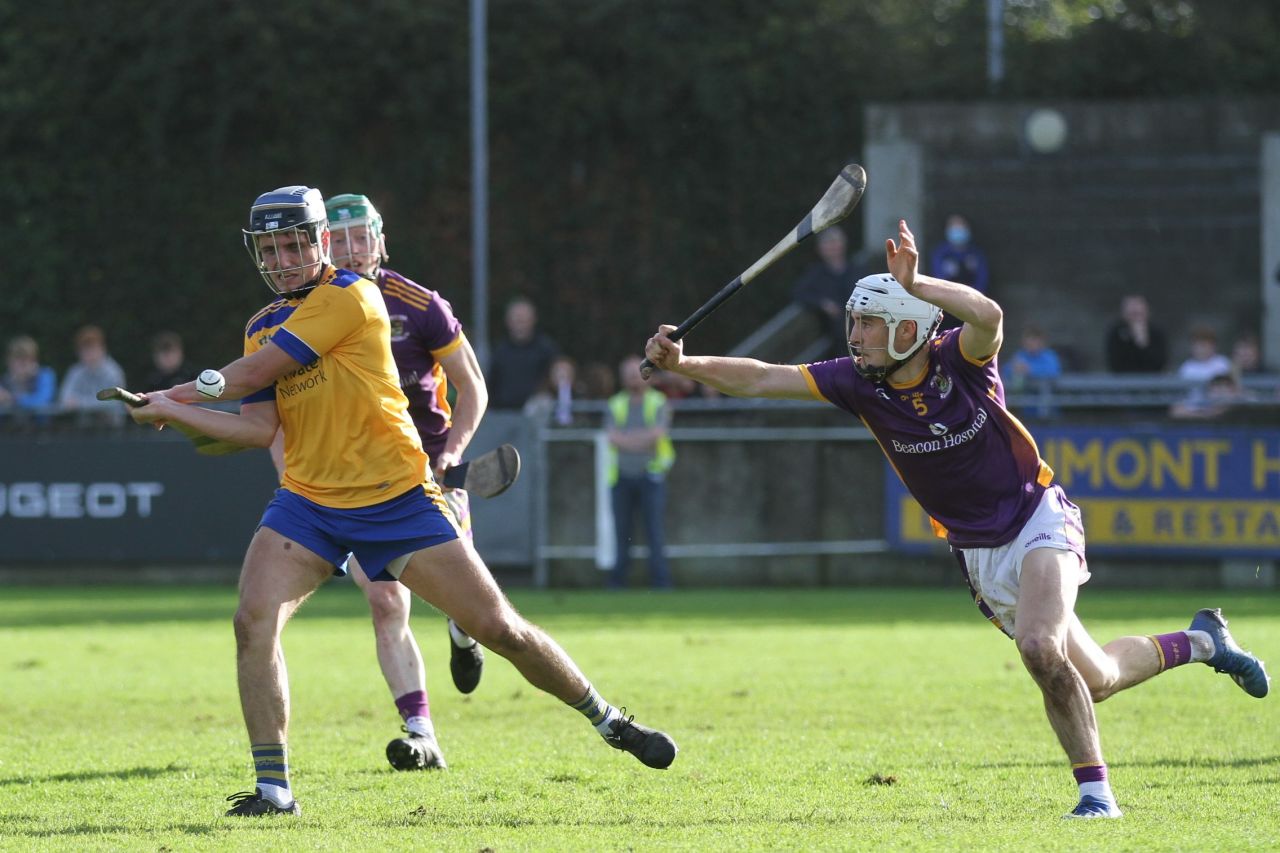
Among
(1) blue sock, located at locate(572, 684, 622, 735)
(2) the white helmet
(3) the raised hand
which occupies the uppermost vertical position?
(3) the raised hand


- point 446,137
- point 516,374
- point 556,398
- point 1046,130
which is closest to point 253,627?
point 556,398

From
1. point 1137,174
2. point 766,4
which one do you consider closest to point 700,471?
point 1137,174

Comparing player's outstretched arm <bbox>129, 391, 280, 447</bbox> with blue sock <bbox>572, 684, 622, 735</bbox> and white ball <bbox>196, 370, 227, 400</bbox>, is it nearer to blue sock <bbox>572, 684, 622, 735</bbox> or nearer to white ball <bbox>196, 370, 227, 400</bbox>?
white ball <bbox>196, 370, 227, 400</bbox>

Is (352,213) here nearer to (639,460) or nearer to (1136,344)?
(639,460)

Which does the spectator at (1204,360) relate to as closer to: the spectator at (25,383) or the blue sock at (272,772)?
the spectator at (25,383)

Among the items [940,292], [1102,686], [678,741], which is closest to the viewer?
[940,292]

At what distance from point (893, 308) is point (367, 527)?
2122 mm

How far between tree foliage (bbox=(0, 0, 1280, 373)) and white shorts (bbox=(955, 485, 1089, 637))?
17982 mm

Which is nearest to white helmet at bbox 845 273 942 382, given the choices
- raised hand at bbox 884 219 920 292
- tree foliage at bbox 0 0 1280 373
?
raised hand at bbox 884 219 920 292

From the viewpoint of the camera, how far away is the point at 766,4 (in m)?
26.1

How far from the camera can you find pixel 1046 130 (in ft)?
75.3

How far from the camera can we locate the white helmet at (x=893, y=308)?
23.9ft

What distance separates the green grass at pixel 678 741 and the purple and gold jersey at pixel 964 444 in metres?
1.06

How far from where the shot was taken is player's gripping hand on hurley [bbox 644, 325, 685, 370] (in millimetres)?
7273
